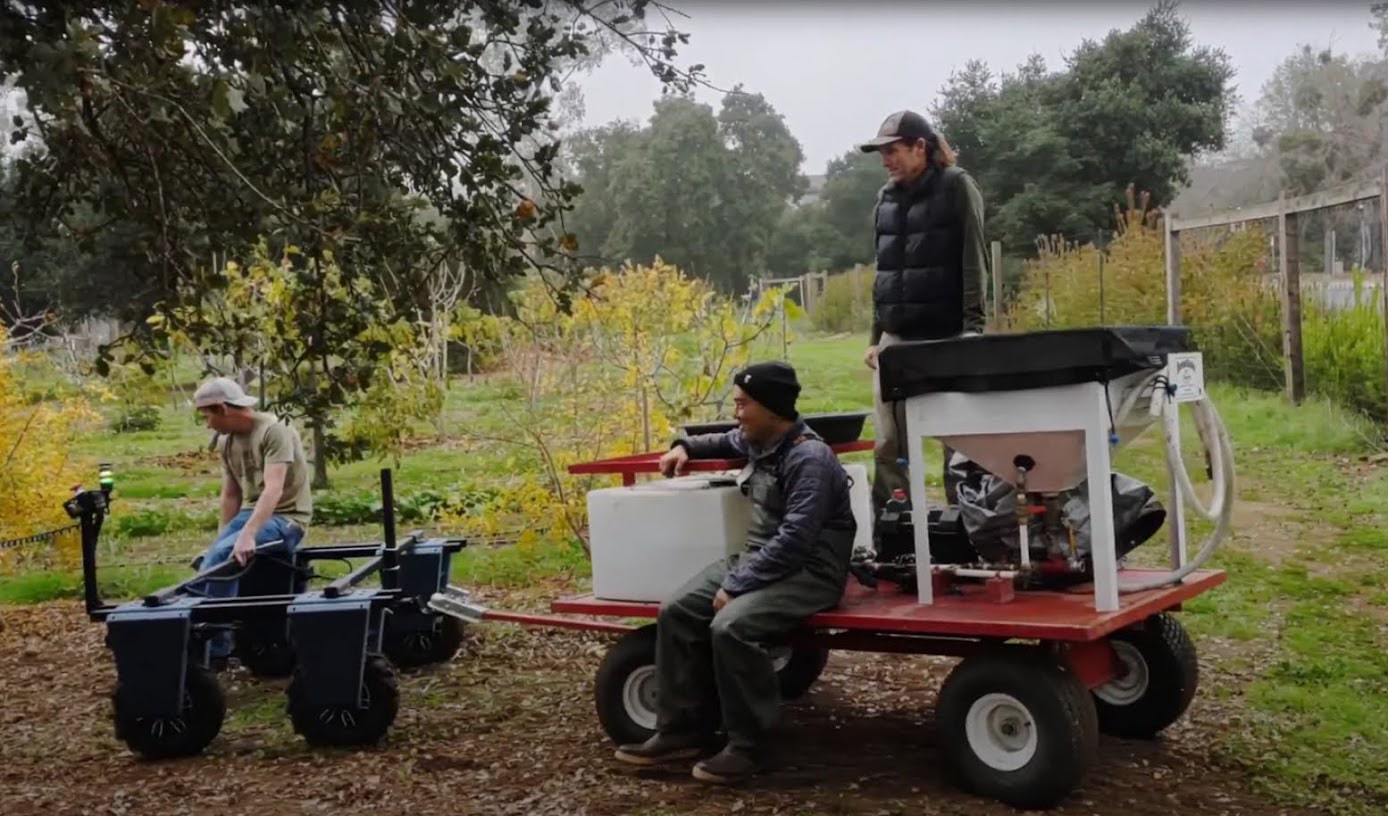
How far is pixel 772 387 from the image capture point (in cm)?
473

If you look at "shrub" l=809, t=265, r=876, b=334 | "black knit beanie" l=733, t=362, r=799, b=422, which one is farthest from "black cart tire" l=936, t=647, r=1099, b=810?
"shrub" l=809, t=265, r=876, b=334

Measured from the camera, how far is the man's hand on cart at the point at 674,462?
5215mm

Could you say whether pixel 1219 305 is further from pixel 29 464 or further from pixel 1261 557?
pixel 29 464

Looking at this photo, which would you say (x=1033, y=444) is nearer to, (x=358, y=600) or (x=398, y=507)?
(x=358, y=600)

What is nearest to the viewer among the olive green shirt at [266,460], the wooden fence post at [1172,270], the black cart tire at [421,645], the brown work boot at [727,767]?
the brown work boot at [727,767]

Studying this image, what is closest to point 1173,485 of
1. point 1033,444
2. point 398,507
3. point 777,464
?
point 1033,444

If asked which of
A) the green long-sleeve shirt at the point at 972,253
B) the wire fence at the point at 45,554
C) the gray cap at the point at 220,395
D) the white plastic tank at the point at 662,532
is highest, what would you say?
the green long-sleeve shirt at the point at 972,253

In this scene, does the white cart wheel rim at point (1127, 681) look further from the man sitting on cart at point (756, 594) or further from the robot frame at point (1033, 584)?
the man sitting on cart at point (756, 594)

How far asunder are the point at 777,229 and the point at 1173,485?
1487 centimetres

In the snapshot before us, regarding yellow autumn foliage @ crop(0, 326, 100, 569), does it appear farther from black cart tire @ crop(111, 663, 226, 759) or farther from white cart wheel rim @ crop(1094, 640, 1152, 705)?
white cart wheel rim @ crop(1094, 640, 1152, 705)

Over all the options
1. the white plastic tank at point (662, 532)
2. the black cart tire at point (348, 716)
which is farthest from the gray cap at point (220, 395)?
the white plastic tank at point (662, 532)

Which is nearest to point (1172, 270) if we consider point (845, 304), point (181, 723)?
point (845, 304)

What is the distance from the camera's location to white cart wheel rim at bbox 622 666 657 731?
16.4 ft

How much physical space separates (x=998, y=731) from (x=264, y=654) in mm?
3715
